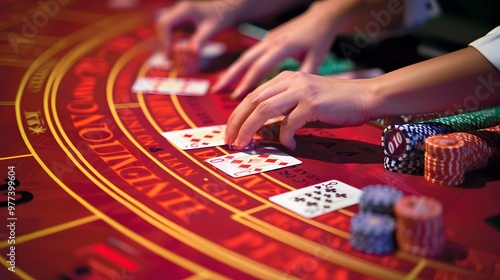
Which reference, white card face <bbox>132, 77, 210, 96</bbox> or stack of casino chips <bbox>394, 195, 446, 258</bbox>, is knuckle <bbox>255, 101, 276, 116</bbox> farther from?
white card face <bbox>132, 77, 210, 96</bbox>

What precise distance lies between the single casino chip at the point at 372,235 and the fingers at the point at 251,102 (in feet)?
1.78

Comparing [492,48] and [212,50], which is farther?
[212,50]

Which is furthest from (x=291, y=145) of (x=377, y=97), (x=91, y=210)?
(x=91, y=210)

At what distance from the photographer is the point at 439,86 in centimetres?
165

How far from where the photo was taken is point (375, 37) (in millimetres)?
2680

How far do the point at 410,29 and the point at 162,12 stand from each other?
1507mm

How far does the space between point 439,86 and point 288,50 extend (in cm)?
83

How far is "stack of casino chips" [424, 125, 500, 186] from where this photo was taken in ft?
4.84

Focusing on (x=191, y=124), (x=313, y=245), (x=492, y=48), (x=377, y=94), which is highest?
(x=492, y=48)

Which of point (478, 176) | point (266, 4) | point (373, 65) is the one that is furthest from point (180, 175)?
point (266, 4)

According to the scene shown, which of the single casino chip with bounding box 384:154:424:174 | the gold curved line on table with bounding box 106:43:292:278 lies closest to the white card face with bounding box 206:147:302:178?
the gold curved line on table with bounding box 106:43:292:278

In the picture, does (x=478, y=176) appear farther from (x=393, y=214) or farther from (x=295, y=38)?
(x=295, y=38)

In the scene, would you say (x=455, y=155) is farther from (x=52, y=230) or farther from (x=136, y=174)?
(x=52, y=230)

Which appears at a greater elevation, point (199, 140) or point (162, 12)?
point (162, 12)
